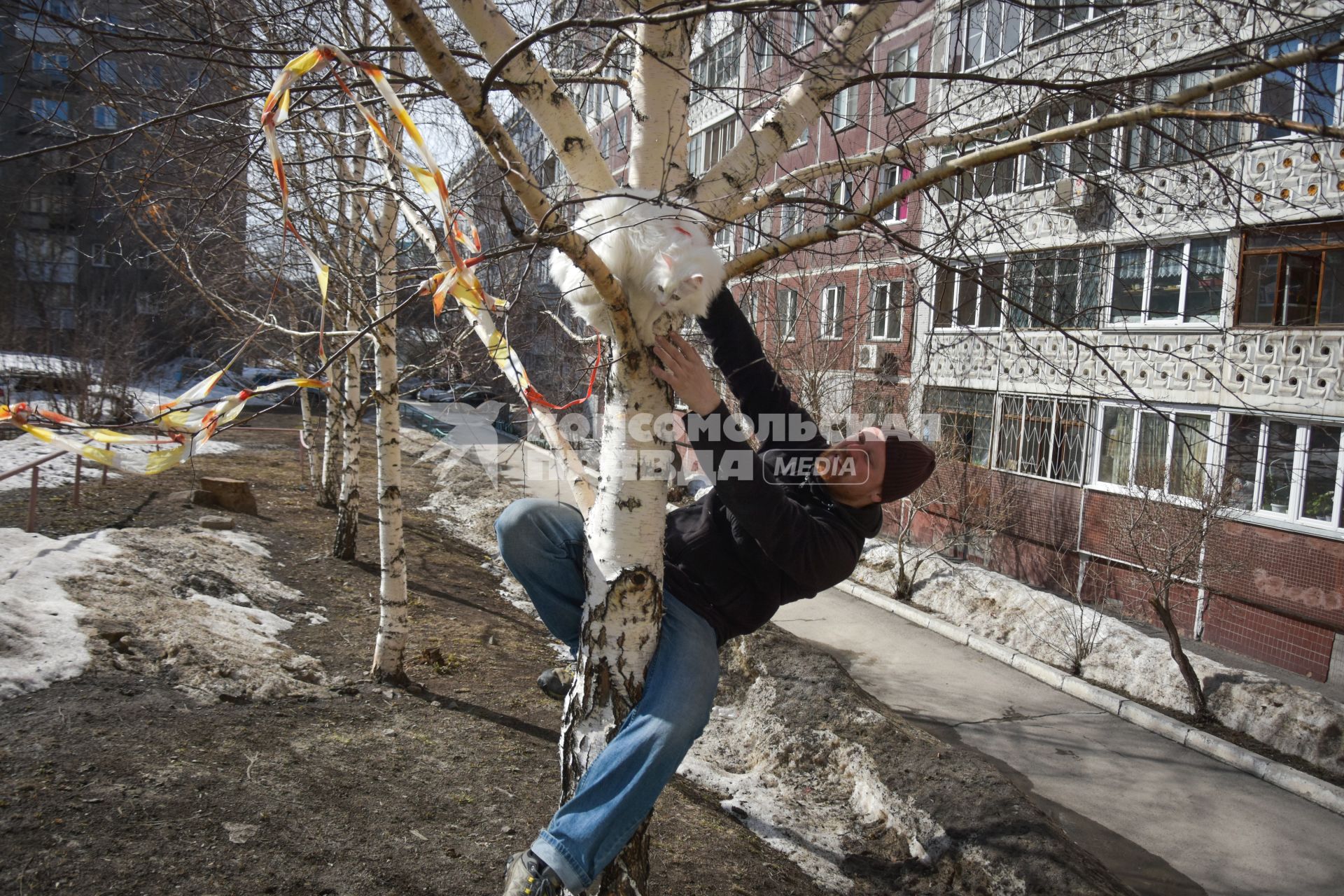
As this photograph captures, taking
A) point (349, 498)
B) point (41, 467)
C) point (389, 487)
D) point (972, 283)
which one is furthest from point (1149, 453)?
point (41, 467)

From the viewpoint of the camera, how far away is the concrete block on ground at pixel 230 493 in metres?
10.1

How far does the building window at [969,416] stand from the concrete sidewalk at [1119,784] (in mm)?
4564

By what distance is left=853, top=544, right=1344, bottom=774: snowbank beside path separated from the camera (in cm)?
749

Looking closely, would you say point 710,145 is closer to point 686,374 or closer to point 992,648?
point 992,648

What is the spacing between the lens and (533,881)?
208 cm

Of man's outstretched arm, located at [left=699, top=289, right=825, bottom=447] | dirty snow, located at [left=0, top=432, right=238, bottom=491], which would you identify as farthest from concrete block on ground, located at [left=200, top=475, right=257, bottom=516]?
man's outstretched arm, located at [left=699, top=289, right=825, bottom=447]

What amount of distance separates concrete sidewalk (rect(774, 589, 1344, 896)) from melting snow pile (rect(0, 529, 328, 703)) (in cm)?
574

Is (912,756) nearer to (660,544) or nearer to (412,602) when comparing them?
(660,544)

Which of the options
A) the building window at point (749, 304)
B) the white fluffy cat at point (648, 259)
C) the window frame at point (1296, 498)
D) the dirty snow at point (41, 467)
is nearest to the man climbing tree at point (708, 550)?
the white fluffy cat at point (648, 259)

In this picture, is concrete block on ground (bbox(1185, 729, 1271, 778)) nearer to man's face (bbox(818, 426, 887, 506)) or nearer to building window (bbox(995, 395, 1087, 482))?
building window (bbox(995, 395, 1087, 482))

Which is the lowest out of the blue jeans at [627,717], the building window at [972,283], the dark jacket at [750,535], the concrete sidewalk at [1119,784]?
the concrete sidewalk at [1119,784]

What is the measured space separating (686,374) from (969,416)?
13.2m

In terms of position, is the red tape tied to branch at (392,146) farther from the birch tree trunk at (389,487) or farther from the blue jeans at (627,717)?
the birch tree trunk at (389,487)

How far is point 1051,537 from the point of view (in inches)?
515
